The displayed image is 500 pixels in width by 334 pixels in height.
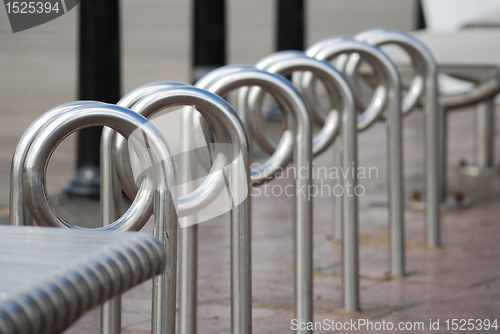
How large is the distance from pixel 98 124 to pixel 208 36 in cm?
528

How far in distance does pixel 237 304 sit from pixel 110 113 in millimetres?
718

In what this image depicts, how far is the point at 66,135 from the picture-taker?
172 centimetres

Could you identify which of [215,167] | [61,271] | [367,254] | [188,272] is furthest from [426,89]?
[61,271]

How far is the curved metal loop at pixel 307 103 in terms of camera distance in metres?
2.80

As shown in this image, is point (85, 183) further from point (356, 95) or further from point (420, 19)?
point (420, 19)

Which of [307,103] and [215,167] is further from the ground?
[307,103]

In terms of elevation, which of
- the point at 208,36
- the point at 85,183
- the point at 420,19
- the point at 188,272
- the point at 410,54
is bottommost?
the point at 188,272

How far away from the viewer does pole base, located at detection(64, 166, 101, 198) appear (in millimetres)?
5219

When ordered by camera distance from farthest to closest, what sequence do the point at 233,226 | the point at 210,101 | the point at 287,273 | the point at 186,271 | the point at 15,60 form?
the point at 15,60
the point at 287,273
the point at 186,271
the point at 233,226
the point at 210,101

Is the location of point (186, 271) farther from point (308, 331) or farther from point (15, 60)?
point (15, 60)

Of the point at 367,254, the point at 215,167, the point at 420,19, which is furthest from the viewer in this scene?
the point at 420,19

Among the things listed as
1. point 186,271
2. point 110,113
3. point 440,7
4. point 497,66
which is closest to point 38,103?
point 440,7

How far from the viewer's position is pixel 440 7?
7227mm

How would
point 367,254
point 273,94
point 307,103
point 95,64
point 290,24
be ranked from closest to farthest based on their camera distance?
1. point 273,94
2. point 307,103
3. point 367,254
4. point 95,64
5. point 290,24
